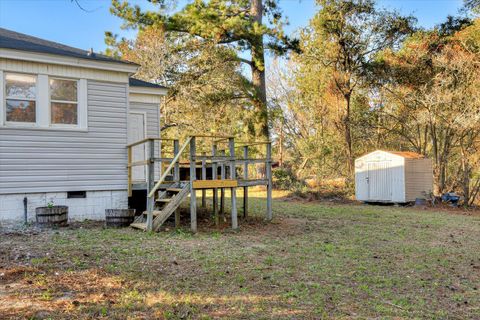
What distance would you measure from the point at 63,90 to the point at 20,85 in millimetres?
808

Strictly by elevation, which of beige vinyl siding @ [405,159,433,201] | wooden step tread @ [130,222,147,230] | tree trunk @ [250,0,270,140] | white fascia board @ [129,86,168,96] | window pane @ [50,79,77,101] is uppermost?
tree trunk @ [250,0,270,140]

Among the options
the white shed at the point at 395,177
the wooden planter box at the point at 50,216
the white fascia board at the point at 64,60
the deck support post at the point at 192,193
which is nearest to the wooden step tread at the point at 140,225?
A: the deck support post at the point at 192,193

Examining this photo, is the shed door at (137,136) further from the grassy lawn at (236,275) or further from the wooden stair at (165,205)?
the grassy lawn at (236,275)

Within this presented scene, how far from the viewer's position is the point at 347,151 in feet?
57.9

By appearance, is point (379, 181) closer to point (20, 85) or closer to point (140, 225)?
point (140, 225)

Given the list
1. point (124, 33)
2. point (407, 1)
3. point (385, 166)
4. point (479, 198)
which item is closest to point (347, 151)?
point (385, 166)

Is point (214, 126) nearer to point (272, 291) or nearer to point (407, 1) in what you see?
point (407, 1)

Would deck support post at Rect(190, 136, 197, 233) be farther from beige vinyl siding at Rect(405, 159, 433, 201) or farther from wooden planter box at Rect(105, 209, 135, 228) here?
beige vinyl siding at Rect(405, 159, 433, 201)

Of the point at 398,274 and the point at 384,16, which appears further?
the point at 384,16

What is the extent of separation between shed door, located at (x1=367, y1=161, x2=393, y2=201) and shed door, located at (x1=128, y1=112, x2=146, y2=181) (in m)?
8.89

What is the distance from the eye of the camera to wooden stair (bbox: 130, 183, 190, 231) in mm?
7480

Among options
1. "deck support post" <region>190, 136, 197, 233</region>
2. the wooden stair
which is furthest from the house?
"deck support post" <region>190, 136, 197, 233</region>

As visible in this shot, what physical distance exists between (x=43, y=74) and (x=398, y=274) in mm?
7557

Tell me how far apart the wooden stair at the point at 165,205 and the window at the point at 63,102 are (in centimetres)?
259
